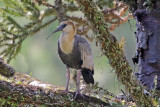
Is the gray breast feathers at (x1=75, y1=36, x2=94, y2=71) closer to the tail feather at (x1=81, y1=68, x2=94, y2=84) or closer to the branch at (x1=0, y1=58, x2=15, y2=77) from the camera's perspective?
the tail feather at (x1=81, y1=68, x2=94, y2=84)

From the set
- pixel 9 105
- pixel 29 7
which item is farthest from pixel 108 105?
pixel 29 7

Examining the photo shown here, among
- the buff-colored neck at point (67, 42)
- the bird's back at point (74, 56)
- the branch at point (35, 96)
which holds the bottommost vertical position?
the branch at point (35, 96)

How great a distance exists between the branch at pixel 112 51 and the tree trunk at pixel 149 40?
877 mm

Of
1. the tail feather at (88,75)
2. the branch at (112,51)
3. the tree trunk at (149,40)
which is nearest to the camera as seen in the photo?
the branch at (112,51)

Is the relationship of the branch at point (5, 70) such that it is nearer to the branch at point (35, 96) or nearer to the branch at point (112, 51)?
the branch at point (35, 96)

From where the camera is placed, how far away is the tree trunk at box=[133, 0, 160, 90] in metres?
3.64

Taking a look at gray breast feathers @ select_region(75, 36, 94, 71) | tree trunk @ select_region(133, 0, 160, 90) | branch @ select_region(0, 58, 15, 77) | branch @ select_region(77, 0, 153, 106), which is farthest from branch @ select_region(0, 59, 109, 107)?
branch @ select_region(0, 58, 15, 77)

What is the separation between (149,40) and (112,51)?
1019mm

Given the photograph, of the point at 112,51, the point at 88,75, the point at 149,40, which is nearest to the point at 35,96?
the point at 112,51

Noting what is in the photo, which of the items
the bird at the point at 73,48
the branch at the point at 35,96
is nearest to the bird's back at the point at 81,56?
the bird at the point at 73,48

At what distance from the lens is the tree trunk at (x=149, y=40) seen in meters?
3.64

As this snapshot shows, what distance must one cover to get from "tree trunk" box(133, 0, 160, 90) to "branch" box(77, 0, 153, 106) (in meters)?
0.88

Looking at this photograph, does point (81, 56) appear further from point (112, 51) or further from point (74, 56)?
point (112, 51)

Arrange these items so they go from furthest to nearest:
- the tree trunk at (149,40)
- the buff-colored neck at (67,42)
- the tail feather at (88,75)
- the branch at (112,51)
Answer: the tail feather at (88,75) < the buff-colored neck at (67,42) < the tree trunk at (149,40) < the branch at (112,51)
